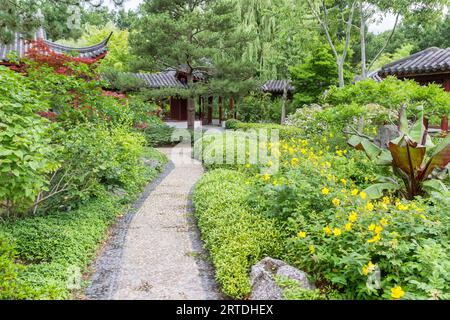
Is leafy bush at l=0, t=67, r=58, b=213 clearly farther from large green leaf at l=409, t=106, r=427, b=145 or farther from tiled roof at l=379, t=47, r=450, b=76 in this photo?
tiled roof at l=379, t=47, r=450, b=76

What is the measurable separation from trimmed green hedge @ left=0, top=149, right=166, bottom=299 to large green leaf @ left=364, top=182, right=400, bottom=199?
3.74 m

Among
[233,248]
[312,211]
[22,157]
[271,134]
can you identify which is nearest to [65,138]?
[22,157]

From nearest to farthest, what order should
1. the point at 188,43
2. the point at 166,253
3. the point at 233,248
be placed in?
the point at 233,248 < the point at 166,253 < the point at 188,43

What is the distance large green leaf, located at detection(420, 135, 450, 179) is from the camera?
5570 millimetres

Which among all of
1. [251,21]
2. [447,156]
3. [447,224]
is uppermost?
[251,21]

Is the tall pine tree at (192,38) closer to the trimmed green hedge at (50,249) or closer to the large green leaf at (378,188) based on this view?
the trimmed green hedge at (50,249)

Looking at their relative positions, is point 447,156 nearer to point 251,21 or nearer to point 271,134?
point 271,134

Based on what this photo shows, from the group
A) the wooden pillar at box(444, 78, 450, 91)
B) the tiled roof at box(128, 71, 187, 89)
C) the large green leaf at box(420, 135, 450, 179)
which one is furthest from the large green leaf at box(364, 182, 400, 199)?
the tiled roof at box(128, 71, 187, 89)

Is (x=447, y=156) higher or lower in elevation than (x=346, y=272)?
higher

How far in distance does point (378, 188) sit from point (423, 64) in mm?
7358

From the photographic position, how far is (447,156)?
220 inches

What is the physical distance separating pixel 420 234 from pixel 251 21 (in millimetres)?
19409

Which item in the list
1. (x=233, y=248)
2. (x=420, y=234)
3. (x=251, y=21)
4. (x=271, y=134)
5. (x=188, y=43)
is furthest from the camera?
(x=251, y=21)

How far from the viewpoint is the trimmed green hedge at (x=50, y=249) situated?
3498 millimetres
